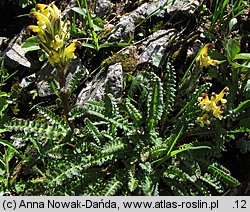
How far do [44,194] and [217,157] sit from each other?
1265 millimetres

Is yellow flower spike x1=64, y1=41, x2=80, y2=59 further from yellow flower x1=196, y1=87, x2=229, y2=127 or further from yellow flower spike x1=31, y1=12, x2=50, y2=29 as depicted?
yellow flower x1=196, y1=87, x2=229, y2=127

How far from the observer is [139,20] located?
4145 mm

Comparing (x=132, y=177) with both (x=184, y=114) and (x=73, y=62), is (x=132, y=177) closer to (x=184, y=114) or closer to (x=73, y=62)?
(x=184, y=114)

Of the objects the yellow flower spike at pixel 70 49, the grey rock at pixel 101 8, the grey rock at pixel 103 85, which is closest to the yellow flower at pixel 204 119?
the grey rock at pixel 103 85

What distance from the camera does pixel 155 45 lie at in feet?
12.9

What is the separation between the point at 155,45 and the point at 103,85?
591 mm

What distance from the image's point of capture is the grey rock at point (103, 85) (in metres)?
3.67

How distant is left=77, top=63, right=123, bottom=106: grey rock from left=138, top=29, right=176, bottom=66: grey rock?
9.8 inches

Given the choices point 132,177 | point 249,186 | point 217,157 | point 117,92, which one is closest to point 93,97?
point 117,92

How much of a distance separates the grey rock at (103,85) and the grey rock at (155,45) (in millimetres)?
248

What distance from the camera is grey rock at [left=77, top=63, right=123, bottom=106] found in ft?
12.0

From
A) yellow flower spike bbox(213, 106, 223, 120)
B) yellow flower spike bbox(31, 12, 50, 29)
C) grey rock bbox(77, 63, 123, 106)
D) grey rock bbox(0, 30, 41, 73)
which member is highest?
yellow flower spike bbox(31, 12, 50, 29)

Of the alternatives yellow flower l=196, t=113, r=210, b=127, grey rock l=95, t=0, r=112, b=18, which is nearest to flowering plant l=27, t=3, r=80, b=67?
yellow flower l=196, t=113, r=210, b=127
